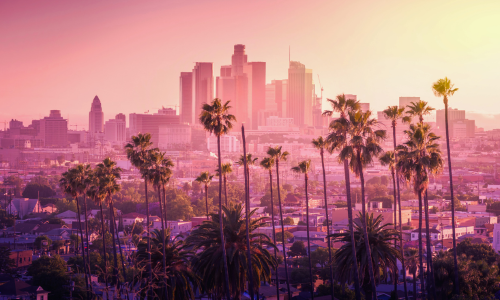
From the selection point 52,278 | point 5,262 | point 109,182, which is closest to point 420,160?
point 109,182

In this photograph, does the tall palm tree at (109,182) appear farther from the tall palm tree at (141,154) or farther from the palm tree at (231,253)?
the palm tree at (231,253)

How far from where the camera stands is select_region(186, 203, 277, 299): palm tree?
101ft

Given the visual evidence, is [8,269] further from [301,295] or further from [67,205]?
[67,205]

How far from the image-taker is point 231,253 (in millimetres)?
30375

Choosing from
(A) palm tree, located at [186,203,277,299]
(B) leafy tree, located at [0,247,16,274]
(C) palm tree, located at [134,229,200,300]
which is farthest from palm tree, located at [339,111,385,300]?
(B) leafy tree, located at [0,247,16,274]

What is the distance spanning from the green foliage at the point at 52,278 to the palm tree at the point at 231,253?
24.6m

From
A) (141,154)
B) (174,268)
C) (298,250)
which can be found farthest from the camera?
(298,250)

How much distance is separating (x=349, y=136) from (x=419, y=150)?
4229 millimetres

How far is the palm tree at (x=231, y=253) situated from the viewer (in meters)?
30.7

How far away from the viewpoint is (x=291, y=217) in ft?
383

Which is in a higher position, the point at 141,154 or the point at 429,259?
the point at 141,154

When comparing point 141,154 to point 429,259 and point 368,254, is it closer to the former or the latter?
point 368,254

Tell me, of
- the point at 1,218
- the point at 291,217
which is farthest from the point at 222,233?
the point at 1,218

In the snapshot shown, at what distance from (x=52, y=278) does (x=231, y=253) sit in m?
30.9
